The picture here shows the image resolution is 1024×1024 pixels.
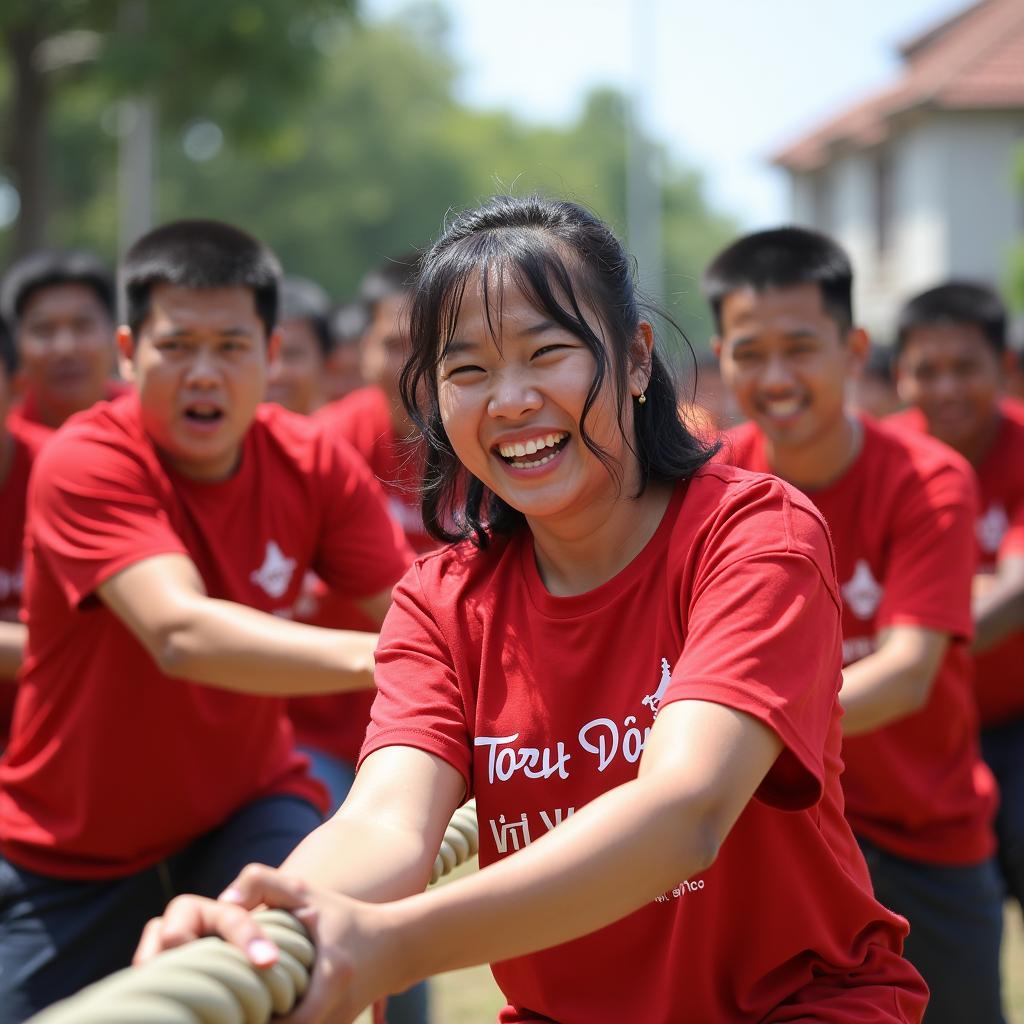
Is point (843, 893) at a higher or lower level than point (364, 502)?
lower

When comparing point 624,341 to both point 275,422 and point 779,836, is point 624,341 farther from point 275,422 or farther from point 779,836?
point 275,422

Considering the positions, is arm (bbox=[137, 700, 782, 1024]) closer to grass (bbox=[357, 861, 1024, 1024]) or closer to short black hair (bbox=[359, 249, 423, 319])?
grass (bbox=[357, 861, 1024, 1024])

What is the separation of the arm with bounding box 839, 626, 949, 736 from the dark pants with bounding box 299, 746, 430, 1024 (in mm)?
1440

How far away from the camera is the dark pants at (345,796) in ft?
14.0

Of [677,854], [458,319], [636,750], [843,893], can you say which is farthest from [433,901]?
[458,319]

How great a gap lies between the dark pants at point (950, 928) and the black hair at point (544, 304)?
6.77 ft

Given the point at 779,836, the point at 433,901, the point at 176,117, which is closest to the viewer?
the point at 433,901

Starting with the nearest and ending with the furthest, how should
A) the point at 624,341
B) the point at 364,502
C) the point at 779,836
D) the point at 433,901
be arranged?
the point at 433,901, the point at 779,836, the point at 624,341, the point at 364,502

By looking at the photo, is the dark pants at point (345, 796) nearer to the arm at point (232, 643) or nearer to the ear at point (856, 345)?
the arm at point (232, 643)

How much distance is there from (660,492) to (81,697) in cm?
172

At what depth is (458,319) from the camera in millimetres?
2389

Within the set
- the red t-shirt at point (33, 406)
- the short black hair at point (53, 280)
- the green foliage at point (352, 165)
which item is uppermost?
the green foliage at point (352, 165)

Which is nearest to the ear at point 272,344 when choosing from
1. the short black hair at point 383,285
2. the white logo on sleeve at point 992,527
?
the short black hair at point 383,285

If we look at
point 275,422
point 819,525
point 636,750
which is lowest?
point 636,750
